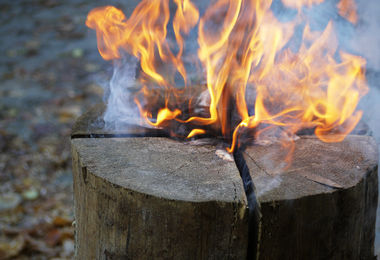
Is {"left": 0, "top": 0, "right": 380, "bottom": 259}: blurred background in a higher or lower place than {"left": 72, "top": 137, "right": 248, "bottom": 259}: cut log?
lower

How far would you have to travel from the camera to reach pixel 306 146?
1579mm

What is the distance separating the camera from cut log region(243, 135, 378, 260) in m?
1.23

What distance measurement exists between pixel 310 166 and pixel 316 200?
211mm

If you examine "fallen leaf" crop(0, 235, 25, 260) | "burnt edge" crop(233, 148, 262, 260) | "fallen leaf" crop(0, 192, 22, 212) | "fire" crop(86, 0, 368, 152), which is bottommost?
"fallen leaf" crop(0, 235, 25, 260)

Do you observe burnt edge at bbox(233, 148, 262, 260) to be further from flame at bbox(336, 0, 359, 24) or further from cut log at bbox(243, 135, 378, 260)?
flame at bbox(336, 0, 359, 24)

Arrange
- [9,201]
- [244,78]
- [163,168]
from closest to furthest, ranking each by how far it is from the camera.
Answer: [163,168] < [244,78] < [9,201]

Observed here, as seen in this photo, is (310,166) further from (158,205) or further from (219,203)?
(158,205)

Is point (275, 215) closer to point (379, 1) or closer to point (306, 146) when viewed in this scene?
point (306, 146)

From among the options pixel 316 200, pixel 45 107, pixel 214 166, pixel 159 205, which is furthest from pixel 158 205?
pixel 45 107

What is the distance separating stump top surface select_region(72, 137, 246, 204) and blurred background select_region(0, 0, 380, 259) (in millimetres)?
1138

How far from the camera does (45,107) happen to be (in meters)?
3.86

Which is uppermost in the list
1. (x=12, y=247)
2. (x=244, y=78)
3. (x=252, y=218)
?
(x=244, y=78)

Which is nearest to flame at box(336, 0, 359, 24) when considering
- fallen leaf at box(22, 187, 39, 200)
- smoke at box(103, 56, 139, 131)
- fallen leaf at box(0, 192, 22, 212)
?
smoke at box(103, 56, 139, 131)

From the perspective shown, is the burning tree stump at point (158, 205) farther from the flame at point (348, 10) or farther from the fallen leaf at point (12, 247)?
the flame at point (348, 10)
